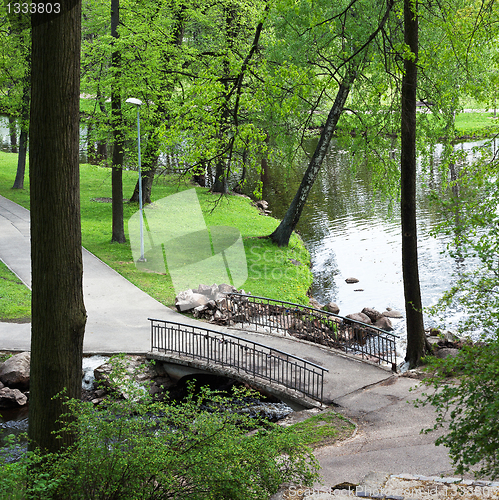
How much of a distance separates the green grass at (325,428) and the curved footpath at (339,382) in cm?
21

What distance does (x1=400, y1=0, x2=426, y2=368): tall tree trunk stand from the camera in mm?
12586

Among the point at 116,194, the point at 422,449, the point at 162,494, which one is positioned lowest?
the point at 422,449

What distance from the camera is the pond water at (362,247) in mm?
21391

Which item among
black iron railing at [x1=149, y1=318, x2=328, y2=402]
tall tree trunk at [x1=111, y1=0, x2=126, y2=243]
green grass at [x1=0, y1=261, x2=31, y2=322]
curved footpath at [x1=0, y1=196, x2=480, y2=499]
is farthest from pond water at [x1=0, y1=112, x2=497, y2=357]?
green grass at [x1=0, y1=261, x2=31, y2=322]

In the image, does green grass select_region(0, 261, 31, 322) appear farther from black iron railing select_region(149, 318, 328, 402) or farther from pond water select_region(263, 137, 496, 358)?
pond water select_region(263, 137, 496, 358)

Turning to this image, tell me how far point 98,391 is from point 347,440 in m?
6.56

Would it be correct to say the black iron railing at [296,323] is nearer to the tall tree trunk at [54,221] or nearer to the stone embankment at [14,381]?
the stone embankment at [14,381]

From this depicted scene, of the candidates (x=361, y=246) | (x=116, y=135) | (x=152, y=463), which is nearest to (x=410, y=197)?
(x=152, y=463)

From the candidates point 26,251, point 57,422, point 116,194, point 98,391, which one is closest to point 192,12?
point 116,194

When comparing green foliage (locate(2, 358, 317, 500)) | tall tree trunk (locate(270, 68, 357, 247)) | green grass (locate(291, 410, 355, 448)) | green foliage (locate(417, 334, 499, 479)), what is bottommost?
green grass (locate(291, 410, 355, 448))

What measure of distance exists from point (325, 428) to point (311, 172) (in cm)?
1490

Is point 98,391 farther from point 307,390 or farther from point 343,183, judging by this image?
point 343,183

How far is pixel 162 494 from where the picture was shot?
616 cm

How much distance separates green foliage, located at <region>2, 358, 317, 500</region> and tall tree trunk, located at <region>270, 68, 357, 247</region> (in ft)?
55.5
